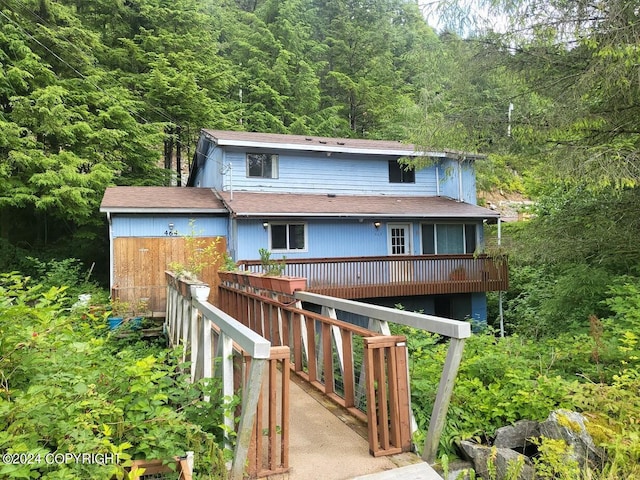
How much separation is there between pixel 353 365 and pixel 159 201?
991 centimetres

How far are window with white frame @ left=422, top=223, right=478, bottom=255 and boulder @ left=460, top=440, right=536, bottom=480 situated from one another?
10995 millimetres

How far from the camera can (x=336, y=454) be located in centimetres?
291

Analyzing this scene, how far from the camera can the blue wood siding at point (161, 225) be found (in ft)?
36.5

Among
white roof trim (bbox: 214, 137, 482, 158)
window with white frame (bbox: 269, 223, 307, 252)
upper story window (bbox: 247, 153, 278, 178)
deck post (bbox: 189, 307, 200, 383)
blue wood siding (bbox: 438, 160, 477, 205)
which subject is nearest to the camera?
deck post (bbox: 189, 307, 200, 383)

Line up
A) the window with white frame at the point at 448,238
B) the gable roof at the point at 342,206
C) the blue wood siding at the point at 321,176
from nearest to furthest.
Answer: the gable roof at the point at 342,206 < the blue wood siding at the point at 321,176 < the window with white frame at the point at 448,238

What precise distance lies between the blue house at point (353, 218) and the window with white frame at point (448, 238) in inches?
1.3

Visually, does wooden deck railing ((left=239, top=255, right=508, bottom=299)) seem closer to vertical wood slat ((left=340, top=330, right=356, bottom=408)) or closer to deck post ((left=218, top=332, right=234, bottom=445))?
vertical wood slat ((left=340, top=330, right=356, bottom=408))

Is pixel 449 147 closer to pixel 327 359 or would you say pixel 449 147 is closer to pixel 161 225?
pixel 327 359

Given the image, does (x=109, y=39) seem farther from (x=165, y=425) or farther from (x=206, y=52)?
(x=165, y=425)

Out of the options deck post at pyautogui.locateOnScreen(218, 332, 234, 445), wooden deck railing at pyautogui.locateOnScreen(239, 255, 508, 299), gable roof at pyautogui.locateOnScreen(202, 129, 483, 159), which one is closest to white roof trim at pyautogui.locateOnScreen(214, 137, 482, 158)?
gable roof at pyautogui.locateOnScreen(202, 129, 483, 159)

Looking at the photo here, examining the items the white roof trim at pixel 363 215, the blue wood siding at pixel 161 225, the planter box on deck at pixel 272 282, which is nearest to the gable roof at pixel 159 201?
the blue wood siding at pixel 161 225

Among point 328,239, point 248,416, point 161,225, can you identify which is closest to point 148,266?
point 161,225

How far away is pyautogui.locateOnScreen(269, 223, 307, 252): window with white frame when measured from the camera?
12.3 m

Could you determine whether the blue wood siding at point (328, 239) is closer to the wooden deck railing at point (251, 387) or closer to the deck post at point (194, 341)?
the deck post at point (194, 341)
